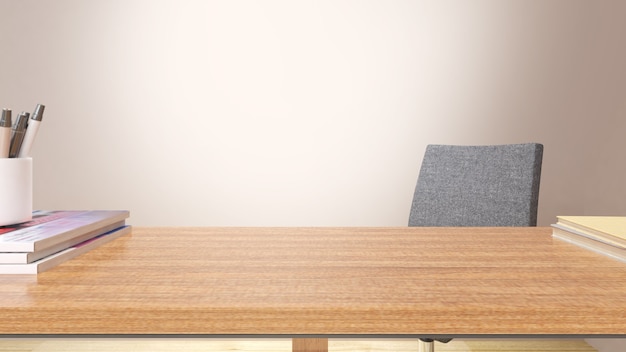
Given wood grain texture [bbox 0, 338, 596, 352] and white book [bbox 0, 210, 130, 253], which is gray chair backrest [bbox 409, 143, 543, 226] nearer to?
wood grain texture [bbox 0, 338, 596, 352]

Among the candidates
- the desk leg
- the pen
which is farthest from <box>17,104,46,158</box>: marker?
the desk leg

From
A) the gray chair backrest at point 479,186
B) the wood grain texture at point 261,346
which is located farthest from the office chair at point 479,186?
the wood grain texture at point 261,346

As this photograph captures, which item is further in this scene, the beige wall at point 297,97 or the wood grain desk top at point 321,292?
the beige wall at point 297,97

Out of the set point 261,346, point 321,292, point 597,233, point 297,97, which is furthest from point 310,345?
point 297,97

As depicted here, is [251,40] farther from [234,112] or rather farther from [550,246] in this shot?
[550,246]

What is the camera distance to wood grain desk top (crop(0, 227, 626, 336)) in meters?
0.53

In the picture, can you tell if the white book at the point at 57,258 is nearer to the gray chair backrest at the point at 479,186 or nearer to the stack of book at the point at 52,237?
the stack of book at the point at 52,237

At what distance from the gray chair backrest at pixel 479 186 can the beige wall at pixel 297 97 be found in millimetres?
785

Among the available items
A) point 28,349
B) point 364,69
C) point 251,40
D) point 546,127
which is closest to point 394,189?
point 364,69

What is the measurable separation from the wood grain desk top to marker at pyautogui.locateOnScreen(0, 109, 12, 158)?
18 cm

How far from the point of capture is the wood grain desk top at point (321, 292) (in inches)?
20.7

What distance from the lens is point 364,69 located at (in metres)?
2.60

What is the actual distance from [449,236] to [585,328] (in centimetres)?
44

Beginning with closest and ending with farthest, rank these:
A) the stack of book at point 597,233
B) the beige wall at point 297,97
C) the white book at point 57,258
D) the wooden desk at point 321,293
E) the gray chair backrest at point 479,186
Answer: the wooden desk at point 321,293
the white book at point 57,258
the stack of book at point 597,233
the gray chair backrest at point 479,186
the beige wall at point 297,97
